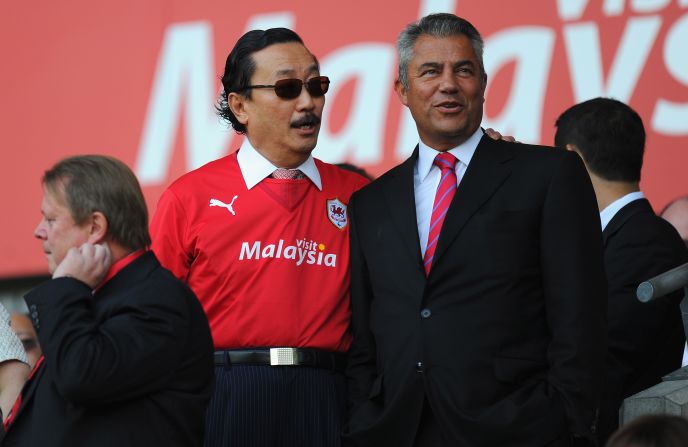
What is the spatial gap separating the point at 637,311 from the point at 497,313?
75 cm

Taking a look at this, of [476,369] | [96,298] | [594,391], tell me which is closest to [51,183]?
[96,298]

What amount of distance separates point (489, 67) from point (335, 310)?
217cm

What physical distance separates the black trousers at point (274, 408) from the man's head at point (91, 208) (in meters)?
0.68

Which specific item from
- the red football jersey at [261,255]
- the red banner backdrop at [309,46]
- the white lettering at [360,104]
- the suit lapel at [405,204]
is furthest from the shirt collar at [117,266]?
the white lettering at [360,104]

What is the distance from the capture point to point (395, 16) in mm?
5840

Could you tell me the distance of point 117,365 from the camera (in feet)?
9.40

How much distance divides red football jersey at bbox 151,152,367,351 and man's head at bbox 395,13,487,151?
16.4 inches

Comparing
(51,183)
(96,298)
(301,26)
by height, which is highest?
(301,26)

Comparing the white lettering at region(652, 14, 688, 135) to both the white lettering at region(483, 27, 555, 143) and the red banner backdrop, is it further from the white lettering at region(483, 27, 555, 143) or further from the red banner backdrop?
the white lettering at region(483, 27, 555, 143)

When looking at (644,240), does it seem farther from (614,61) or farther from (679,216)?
(614,61)

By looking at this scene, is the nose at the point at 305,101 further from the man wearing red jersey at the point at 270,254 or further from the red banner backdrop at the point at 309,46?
the red banner backdrop at the point at 309,46

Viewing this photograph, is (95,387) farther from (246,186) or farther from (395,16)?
(395,16)

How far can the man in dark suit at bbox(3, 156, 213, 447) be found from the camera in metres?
2.87

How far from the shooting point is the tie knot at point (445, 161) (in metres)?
3.58
